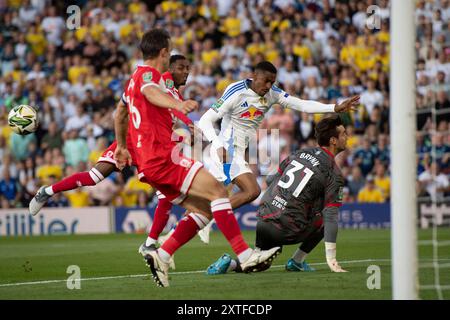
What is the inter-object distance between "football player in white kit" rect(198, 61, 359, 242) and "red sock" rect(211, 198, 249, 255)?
332 cm

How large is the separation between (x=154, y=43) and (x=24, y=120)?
522 cm

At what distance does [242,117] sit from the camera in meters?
12.0

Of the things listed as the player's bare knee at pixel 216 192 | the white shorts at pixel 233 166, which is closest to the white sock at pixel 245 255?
the player's bare knee at pixel 216 192

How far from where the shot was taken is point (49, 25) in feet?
81.1

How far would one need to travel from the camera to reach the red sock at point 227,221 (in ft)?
26.5

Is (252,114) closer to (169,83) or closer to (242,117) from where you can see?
(242,117)

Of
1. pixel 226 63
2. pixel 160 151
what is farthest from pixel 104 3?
pixel 160 151

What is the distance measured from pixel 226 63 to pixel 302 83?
7.28ft

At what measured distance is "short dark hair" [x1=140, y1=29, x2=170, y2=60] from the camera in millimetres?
8203

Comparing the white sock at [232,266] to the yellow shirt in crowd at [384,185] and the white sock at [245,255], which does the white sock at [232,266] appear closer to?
the white sock at [245,255]

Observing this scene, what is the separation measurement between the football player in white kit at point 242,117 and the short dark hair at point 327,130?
1283 millimetres

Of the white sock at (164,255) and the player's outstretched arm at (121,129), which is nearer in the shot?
the white sock at (164,255)

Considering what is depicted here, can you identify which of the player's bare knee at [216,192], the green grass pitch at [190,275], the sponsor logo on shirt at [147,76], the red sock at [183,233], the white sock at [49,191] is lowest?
the green grass pitch at [190,275]

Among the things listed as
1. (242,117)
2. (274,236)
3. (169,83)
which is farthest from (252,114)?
(274,236)
